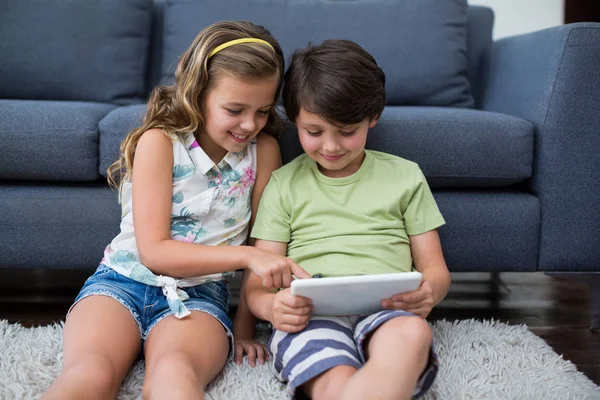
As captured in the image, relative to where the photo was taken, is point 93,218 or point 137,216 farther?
point 93,218

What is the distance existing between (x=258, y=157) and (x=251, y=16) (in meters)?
0.81

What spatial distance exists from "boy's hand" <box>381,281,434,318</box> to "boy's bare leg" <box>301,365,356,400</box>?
141 millimetres

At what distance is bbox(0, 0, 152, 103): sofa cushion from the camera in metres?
1.91

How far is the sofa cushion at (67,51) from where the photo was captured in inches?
75.2

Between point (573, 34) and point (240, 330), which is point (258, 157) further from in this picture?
point (573, 34)

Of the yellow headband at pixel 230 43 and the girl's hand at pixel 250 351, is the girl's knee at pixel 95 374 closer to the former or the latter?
the girl's hand at pixel 250 351

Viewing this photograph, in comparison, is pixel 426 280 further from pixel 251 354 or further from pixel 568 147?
pixel 568 147

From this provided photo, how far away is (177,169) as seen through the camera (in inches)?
49.1

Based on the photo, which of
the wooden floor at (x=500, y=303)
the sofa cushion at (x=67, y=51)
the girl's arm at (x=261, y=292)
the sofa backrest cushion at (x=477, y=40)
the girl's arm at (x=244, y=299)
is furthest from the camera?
the sofa backrest cushion at (x=477, y=40)

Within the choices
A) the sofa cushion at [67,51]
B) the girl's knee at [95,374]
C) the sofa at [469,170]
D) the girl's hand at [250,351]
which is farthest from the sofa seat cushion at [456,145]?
the sofa cushion at [67,51]

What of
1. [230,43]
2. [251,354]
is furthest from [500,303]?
[230,43]

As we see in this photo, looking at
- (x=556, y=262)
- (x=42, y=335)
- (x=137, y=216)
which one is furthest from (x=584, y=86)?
(x=42, y=335)

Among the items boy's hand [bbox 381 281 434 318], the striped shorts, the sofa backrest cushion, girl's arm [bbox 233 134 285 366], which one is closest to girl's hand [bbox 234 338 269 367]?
girl's arm [bbox 233 134 285 366]

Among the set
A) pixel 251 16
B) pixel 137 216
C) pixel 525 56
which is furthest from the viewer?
pixel 251 16
